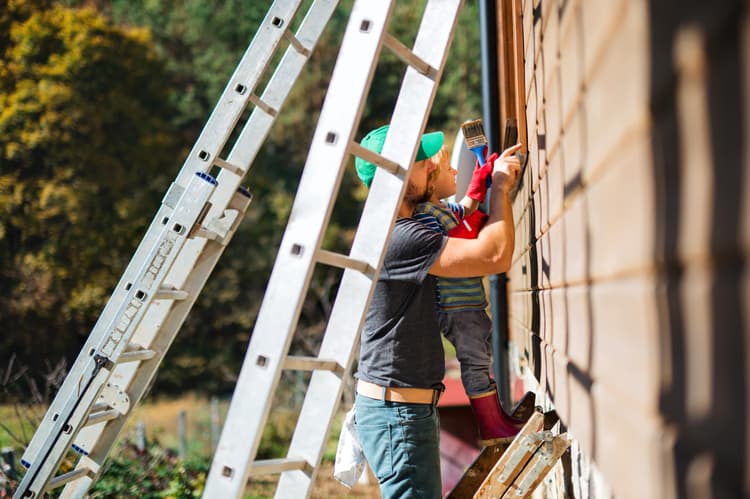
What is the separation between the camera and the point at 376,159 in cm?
217

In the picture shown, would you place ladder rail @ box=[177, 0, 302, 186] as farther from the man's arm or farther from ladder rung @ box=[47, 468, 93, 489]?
the man's arm

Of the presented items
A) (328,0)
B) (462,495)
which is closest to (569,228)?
(462,495)

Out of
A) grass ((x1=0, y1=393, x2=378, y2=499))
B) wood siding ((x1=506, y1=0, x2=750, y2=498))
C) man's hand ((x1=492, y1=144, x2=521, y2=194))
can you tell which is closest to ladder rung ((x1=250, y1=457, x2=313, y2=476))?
wood siding ((x1=506, y1=0, x2=750, y2=498))

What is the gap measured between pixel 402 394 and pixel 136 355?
170 centimetres

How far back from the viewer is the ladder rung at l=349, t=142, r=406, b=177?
212cm

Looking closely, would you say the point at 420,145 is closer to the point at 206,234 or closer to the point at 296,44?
the point at 296,44

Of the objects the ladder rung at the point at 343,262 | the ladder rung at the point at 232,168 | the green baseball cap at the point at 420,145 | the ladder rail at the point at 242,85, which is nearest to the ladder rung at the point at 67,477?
the ladder rail at the point at 242,85

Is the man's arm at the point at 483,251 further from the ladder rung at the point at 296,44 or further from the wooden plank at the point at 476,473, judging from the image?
the ladder rung at the point at 296,44

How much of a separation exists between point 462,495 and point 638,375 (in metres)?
1.93

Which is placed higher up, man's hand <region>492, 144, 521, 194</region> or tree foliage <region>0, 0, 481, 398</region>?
tree foliage <region>0, 0, 481, 398</region>

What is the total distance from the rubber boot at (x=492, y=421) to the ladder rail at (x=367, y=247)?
1.01 m

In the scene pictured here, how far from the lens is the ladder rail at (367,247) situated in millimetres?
2051

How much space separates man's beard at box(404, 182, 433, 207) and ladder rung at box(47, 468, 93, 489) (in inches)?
85.0

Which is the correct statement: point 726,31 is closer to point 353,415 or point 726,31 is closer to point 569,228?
point 569,228
